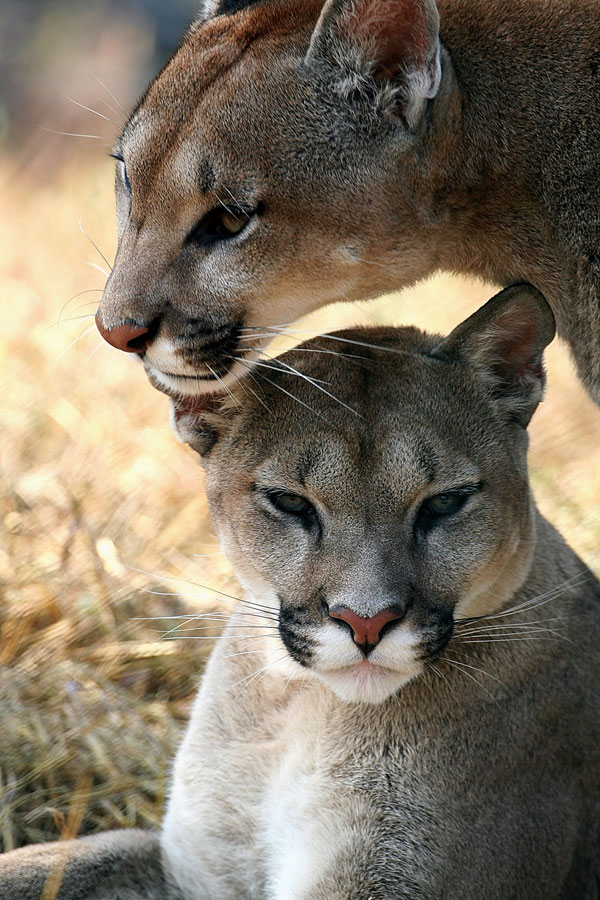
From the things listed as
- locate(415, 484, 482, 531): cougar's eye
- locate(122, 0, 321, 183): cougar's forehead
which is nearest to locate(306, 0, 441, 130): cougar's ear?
locate(122, 0, 321, 183): cougar's forehead

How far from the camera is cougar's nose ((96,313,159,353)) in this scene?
280 cm

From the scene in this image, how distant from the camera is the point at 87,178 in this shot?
29.5ft

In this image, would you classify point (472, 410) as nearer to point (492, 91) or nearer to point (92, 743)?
point (492, 91)

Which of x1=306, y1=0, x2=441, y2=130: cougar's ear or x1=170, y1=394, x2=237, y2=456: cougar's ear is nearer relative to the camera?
x1=306, y1=0, x2=441, y2=130: cougar's ear

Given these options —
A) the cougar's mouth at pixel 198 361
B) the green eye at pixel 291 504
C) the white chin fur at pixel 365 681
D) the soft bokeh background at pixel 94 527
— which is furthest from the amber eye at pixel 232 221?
the white chin fur at pixel 365 681

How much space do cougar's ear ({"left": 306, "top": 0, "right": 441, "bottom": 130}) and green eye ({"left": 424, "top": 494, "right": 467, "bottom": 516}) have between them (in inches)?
37.2

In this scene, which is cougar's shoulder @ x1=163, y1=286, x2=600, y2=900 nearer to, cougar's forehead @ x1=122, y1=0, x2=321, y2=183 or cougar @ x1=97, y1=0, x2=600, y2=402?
cougar @ x1=97, y1=0, x2=600, y2=402

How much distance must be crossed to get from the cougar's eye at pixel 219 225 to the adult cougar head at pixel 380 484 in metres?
0.36

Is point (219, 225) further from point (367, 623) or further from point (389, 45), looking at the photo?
point (367, 623)

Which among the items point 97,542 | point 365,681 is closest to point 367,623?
point 365,681

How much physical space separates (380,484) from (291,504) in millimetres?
243

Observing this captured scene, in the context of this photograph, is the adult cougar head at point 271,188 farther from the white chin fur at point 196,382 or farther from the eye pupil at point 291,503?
the eye pupil at point 291,503

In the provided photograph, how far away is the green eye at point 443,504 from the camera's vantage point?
2.84m

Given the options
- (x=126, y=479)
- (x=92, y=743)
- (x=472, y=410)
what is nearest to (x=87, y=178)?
(x=126, y=479)
